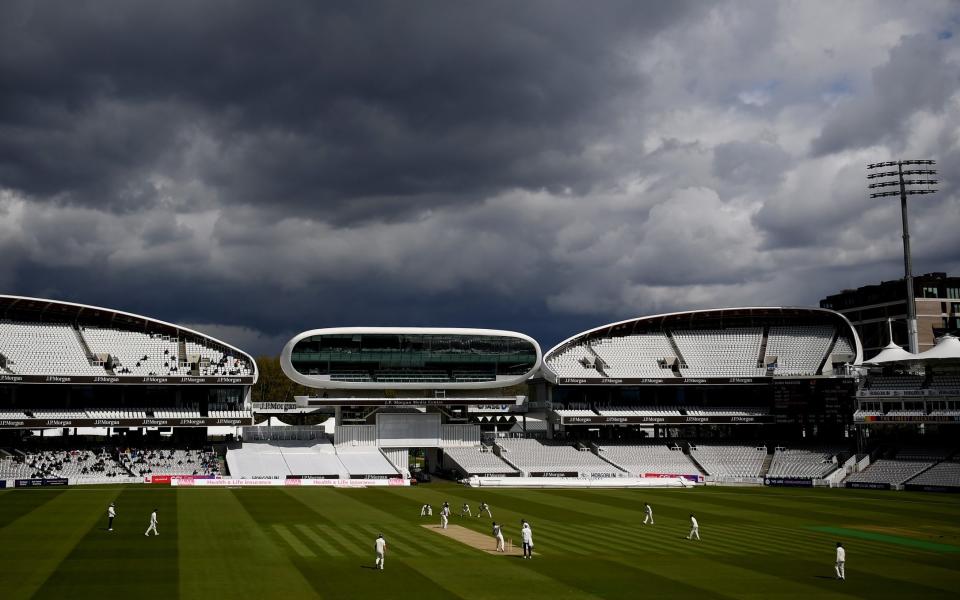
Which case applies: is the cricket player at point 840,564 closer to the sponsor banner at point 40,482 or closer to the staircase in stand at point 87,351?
the sponsor banner at point 40,482

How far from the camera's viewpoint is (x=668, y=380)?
3740 inches

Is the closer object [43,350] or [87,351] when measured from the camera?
[43,350]

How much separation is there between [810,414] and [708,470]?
13169 millimetres

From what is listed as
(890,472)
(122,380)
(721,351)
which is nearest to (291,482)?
(122,380)

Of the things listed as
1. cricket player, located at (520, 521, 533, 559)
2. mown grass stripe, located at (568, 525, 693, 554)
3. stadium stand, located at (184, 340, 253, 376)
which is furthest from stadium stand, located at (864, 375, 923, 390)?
stadium stand, located at (184, 340, 253, 376)

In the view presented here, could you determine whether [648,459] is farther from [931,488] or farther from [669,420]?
[931,488]

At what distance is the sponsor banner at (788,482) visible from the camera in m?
82.0

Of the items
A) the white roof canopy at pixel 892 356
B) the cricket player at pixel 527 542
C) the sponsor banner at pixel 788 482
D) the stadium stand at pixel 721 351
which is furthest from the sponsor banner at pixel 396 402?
the cricket player at pixel 527 542

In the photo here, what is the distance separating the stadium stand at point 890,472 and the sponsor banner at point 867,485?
1.58ft

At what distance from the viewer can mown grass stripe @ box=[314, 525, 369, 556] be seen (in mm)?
38406

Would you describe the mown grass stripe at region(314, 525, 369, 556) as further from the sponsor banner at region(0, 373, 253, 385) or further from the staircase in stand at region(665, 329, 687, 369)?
the staircase in stand at region(665, 329, 687, 369)

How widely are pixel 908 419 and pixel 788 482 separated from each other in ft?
41.1

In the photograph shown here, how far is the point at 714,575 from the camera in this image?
3397 centimetres

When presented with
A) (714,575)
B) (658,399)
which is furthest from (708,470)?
(714,575)
